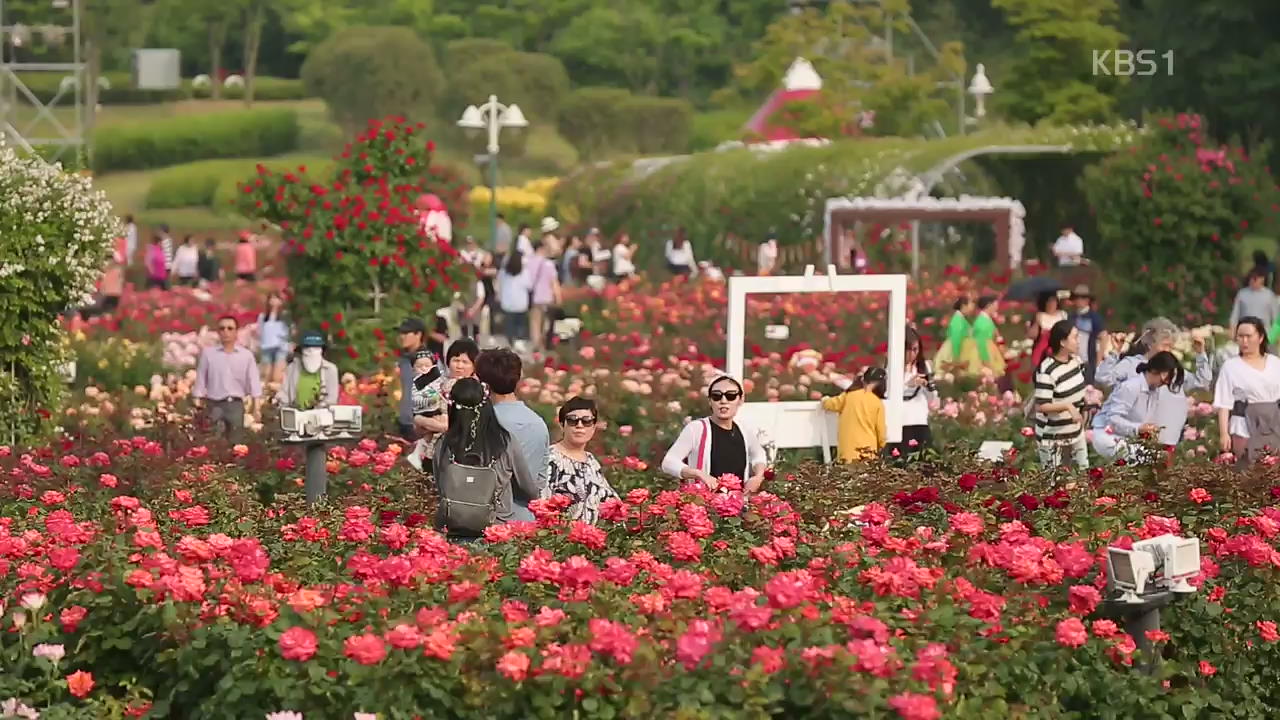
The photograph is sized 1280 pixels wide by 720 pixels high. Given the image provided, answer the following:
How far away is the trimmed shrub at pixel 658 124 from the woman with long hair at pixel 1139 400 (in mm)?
59331

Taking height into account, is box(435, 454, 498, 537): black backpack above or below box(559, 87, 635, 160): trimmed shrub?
below

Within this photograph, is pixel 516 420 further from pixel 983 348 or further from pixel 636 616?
pixel 983 348

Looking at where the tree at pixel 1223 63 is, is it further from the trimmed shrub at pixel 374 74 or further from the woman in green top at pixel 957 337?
the trimmed shrub at pixel 374 74

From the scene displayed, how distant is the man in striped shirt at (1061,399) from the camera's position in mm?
12711

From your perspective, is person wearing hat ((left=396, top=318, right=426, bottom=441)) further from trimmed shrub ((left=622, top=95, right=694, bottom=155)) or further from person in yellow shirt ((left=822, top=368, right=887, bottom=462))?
trimmed shrub ((left=622, top=95, right=694, bottom=155))

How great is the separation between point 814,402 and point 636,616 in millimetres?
6387

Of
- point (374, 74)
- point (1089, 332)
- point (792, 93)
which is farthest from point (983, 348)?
point (374, 74)

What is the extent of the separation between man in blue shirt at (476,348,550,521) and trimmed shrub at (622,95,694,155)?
63.4 m

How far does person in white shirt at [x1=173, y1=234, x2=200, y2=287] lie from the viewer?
39062mm

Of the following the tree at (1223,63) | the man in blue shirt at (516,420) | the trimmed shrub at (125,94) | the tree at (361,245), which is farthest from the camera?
the trimmed shrub at (125,94)

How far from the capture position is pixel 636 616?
283 inches

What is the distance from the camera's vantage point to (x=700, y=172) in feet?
140

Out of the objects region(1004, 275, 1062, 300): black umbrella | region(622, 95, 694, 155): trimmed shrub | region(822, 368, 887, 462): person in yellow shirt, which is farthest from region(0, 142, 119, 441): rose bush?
region(622, 95, 694, 155): trimmed shrub

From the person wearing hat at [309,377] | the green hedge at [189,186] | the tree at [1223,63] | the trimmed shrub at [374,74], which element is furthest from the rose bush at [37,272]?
the trimmed shrub at [374,74]
